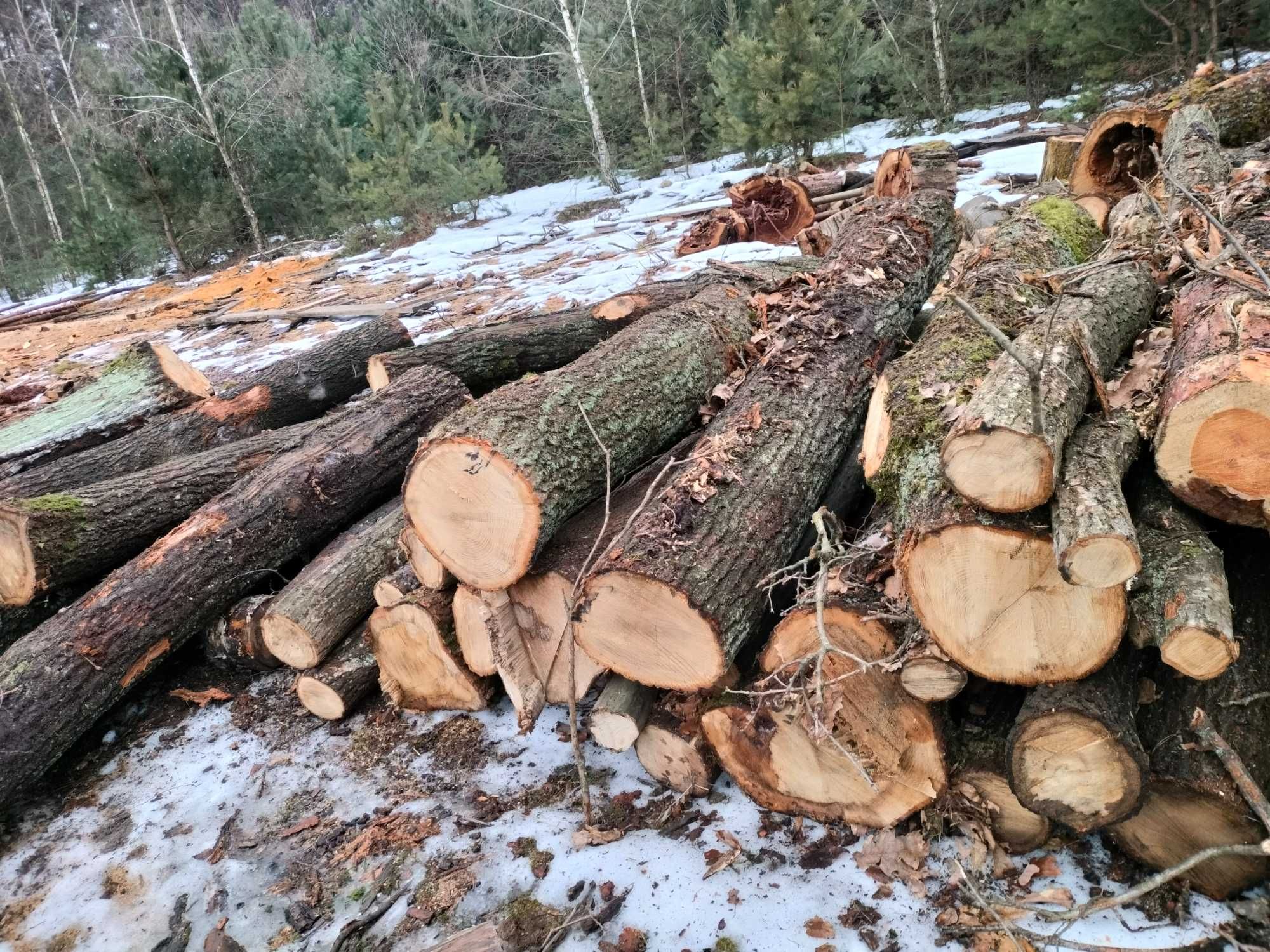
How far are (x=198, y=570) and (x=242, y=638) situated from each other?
0.38 meters

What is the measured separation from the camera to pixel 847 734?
224 cm

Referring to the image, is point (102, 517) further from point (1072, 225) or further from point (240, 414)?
point (1072, 225)

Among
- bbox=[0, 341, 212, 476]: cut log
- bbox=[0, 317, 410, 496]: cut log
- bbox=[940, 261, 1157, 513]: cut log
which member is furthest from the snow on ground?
bbox=[0, 341, 212, 476]: cut log

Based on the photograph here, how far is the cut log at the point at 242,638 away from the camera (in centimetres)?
343

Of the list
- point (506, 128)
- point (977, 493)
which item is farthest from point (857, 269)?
point (506, 128)

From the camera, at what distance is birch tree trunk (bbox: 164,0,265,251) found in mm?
14734

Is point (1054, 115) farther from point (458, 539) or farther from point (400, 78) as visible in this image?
point (400, 78)

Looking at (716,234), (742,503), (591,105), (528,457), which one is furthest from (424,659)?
(591,105)

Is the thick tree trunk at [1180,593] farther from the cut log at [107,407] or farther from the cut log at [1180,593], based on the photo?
the cut log at [107,407]

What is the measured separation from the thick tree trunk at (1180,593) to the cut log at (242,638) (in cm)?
334

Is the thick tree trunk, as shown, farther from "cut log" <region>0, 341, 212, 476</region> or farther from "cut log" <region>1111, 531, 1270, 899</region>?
"cut log" <region>0, 341, 212, 476</region>

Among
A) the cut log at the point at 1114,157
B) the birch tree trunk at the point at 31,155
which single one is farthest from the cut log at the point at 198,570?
the birch tree trunk at the point at 31,155

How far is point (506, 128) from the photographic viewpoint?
16812 millimetres

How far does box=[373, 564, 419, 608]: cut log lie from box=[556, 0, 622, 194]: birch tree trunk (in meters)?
12.1
